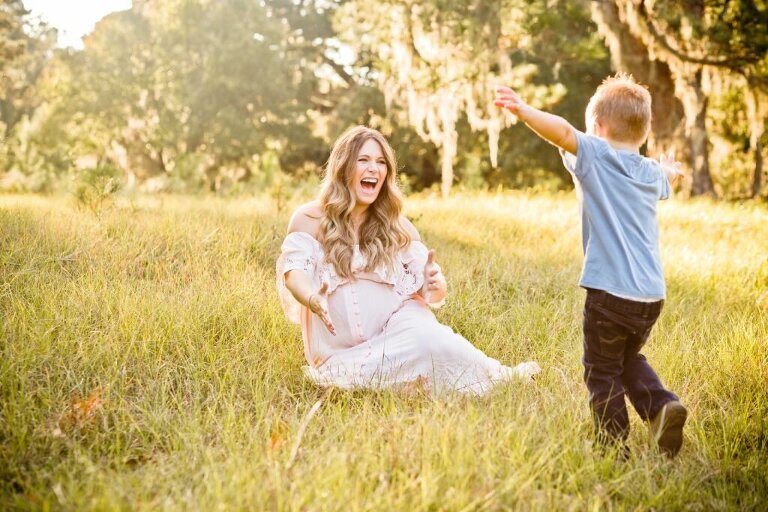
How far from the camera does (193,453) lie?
2627mm

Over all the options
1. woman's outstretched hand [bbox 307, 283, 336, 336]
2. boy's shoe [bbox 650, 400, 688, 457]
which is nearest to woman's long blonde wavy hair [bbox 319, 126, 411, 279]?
woman's outstretched hand [bbox 307, 283, 336, 336]

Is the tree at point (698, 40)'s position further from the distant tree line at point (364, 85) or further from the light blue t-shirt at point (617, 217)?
the light blue t-shirt at point (617, 217)

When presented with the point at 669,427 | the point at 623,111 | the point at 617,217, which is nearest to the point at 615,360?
the point at 669,427

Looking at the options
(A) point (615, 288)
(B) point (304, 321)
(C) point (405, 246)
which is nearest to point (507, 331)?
(C) point (405, 246)

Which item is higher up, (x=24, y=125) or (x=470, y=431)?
(x=24, y=125)

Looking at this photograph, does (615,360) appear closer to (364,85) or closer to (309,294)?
(309,294)

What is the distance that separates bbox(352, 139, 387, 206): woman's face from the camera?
12.2 feet

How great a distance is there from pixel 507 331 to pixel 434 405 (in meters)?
→ 1.49

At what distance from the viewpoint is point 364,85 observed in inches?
819

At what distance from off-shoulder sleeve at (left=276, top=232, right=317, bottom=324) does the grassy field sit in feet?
0.86

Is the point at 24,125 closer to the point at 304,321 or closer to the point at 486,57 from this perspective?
the point at 486,57

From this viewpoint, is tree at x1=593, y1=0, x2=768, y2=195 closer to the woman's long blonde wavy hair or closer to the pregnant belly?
the woman's long blonde wavy hair

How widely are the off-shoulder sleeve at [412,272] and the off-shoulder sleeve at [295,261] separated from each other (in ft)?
1.72

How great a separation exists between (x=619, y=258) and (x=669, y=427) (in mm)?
715
